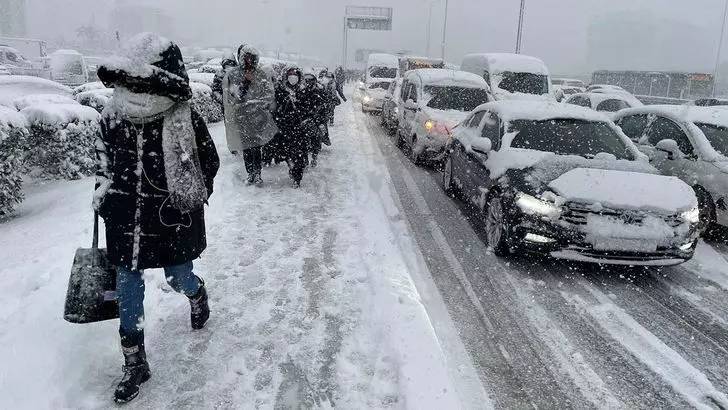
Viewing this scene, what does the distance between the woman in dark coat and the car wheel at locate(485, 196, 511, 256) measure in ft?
11.0

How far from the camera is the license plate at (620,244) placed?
15.7ft

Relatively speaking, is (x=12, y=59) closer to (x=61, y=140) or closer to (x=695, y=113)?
(x=61, y=140)

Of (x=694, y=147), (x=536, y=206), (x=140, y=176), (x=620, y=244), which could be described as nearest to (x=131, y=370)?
(x=140, y=176)

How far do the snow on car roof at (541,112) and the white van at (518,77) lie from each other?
766 cm

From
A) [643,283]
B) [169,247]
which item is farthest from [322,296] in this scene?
[643,283]

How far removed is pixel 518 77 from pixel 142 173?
14.0 meters

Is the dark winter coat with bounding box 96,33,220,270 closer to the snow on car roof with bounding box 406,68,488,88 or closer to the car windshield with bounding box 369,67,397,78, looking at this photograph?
the snow on car roof with bounding box 406,68,488,88

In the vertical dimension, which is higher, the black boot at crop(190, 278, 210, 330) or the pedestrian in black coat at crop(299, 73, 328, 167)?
the pedestrian in black coat at crop(299, 73, 328, 167)

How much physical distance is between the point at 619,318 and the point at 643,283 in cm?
105

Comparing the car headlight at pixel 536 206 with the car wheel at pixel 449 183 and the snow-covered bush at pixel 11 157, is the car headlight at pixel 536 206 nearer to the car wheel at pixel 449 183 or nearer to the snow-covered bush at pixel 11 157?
the car wheel at pixel 449 183

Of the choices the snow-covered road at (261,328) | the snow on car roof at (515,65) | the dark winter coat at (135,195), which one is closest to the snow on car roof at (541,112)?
the snow-covered road at (261,328)

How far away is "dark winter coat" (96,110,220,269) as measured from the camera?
2822 millimetres

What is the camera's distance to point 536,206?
5.05 m

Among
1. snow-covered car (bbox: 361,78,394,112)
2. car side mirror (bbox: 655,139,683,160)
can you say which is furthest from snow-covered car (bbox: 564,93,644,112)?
car side mirror (bbox: 655,139,683,160)
